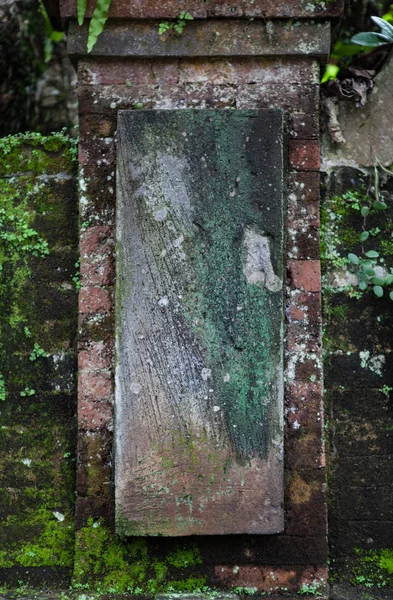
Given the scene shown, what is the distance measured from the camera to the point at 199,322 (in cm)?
262

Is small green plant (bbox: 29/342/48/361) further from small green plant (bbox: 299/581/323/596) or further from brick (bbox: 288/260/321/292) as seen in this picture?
small green plant (bbox: 299/581/323/596)

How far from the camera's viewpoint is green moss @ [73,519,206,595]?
268cm

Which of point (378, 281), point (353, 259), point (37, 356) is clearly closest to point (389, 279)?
point (378, 281)

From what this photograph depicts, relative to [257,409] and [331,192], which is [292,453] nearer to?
[257,409]

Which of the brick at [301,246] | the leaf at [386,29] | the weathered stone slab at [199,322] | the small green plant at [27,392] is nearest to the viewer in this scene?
the weathered stone slab at [199,322]

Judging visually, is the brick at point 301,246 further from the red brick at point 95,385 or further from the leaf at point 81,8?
the leaf at point 81,8

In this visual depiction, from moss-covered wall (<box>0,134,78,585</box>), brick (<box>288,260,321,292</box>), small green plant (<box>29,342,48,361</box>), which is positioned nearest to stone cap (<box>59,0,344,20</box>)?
moss-covered wall (<box>0,134,78,585</box>)

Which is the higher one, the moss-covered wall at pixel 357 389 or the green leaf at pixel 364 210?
the green leaf at pixel 364 210

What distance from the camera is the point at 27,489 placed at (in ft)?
9.39

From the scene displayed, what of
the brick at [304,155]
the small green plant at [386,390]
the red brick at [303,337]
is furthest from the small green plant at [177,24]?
the small green plant at [386,390]

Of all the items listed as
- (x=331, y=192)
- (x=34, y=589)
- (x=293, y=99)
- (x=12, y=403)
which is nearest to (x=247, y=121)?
(x=293, y=99)

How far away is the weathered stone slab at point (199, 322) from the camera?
259cm

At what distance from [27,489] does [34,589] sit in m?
0.39

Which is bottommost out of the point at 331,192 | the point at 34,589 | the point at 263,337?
the point at 34,589
